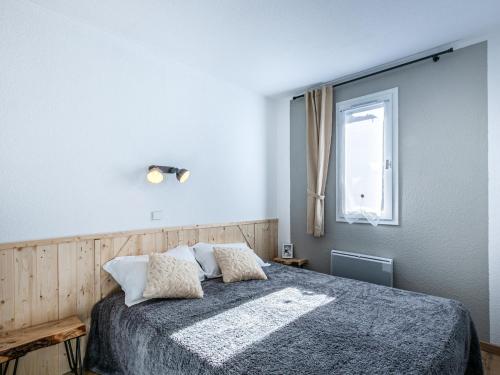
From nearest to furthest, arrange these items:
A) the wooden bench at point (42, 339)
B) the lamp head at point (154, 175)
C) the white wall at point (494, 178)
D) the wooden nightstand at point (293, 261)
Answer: the wooden bench at point (42, 339) < the white wall at point (494, 178) < the lamp head at point (154, 175) < the wooden nightstand at point (293, 261)

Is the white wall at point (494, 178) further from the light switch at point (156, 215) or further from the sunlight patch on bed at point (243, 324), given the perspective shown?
the light switch at point (156, 215)

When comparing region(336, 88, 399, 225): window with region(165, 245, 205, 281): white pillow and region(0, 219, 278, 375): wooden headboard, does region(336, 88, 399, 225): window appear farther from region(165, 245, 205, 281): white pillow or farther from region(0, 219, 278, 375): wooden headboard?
region(0, 219, 278, 375): wooden headboard

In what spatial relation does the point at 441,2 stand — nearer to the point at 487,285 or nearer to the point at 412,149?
the point at 412,149

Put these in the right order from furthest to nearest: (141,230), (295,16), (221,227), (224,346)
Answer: (221,227) → (141,230) → (295,16) → (224,346)

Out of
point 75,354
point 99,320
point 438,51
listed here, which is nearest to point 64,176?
point 99,320

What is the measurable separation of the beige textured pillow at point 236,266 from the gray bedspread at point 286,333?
0.15 m

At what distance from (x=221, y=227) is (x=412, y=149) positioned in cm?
208

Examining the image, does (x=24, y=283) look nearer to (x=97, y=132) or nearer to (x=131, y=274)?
(x=131, y=274)

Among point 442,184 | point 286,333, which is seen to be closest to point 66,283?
point 286,333

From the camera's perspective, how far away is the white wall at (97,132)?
1944 mm

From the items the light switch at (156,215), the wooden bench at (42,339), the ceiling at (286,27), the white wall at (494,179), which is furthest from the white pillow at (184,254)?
the white wall at (494,179)

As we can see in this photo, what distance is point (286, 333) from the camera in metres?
1.59

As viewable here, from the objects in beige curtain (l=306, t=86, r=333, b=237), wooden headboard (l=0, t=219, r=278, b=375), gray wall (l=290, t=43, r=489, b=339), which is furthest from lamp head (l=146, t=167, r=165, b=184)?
gray wall (l=290, t=43, r=489, b=339)

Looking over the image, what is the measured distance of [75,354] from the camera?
2.12 m
